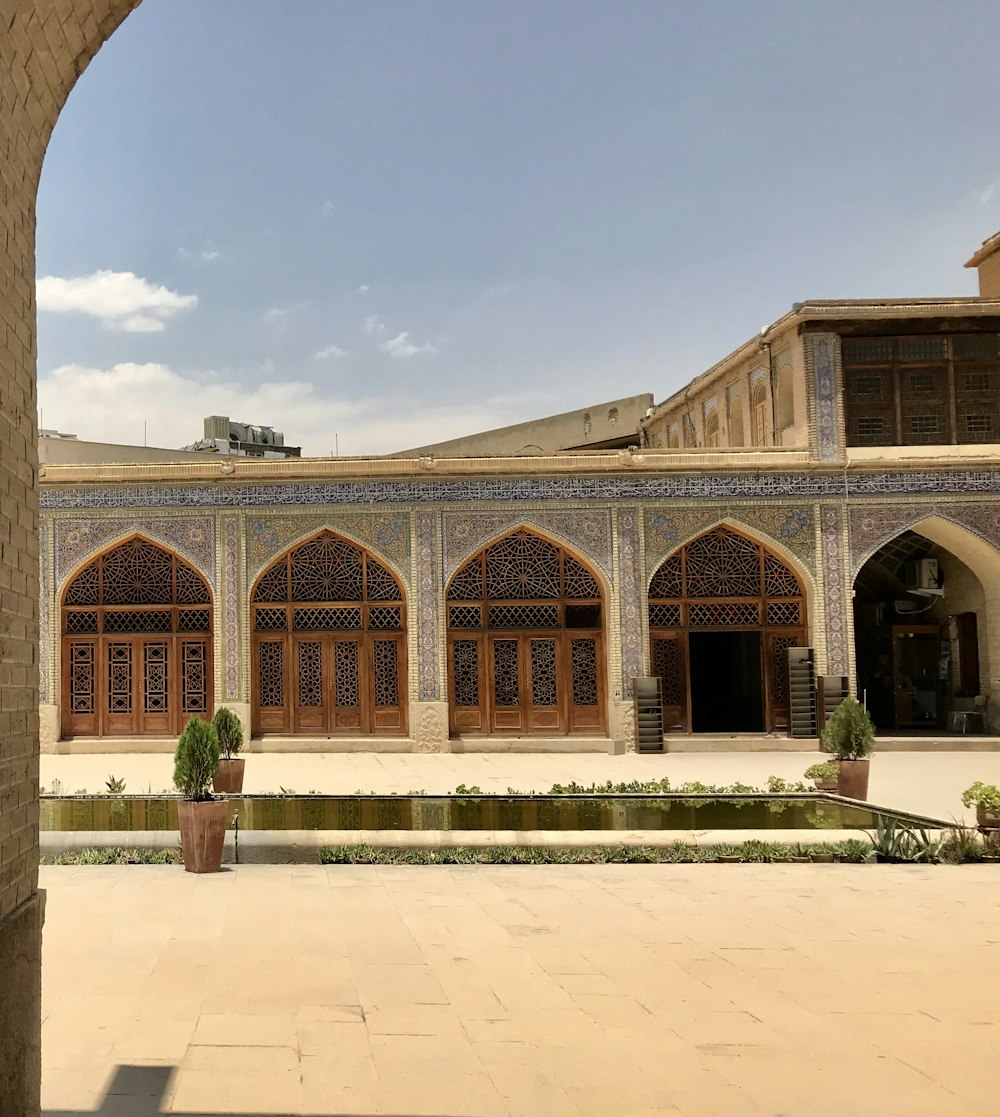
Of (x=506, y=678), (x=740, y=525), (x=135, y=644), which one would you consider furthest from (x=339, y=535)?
(x=740, y=525)

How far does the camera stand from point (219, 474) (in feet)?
54.7

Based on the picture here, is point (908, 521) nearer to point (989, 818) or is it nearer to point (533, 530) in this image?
point (533, 530)

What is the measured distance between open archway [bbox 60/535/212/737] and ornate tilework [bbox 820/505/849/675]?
866cm

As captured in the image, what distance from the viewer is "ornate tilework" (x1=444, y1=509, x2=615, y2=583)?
16734 millimetres

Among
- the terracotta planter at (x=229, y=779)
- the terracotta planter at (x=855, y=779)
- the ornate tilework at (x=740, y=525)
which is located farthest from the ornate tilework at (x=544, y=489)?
the terracotta planter at (x=855, y=779)

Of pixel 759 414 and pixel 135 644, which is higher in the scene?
pixel 759 414

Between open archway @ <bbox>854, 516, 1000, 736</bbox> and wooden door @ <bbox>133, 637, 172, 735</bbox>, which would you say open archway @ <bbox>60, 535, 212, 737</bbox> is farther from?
open archway @ <bbox>854, 516, 1000, 736</bbox>

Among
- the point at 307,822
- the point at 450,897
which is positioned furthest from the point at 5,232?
the point at 307,822

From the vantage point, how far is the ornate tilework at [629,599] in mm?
16594

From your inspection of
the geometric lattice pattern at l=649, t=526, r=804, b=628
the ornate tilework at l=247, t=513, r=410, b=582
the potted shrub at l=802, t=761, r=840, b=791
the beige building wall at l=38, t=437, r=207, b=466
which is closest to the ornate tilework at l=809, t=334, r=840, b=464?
the geometric lattice pattern at l=649, t=526, r=804, b=628

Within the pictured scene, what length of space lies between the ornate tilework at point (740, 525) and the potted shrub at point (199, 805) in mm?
9437

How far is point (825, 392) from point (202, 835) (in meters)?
11.7

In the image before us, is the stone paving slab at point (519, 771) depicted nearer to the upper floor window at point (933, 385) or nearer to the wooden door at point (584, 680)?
the wooden door at point (584, 680)

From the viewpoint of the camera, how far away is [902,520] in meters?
16.7
